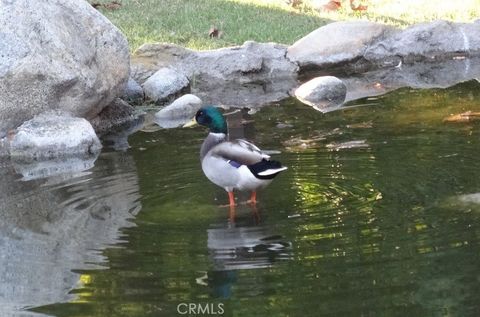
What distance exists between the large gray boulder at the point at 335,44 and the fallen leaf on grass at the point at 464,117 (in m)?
3.96

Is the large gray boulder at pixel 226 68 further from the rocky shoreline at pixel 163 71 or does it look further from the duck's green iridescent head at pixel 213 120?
the duck's green iridescent head at pixel 213 120

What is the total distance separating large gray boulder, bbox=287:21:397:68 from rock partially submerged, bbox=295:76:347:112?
1742 mm

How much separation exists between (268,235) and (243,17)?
10180mm

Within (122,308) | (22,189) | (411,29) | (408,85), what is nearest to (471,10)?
(411,29)

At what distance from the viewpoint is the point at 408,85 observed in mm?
12586

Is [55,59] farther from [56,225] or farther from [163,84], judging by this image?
[56,225]

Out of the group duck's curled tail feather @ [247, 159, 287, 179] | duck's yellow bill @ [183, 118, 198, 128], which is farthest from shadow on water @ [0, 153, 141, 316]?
duck's yellow bill @ [183, 118, 198, 128]

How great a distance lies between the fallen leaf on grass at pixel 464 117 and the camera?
9891 mm

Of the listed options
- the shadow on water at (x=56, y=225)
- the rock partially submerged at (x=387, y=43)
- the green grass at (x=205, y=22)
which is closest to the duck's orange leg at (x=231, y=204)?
the shadow on water at (x=56, y=225)

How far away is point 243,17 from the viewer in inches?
635

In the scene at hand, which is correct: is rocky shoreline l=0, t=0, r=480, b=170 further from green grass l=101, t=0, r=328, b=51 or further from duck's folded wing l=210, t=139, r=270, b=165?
duck's folded wing l=210, t=139, r=270, b=165

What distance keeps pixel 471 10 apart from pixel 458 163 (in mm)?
8938

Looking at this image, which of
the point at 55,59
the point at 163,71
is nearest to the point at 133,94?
the point at 163,71

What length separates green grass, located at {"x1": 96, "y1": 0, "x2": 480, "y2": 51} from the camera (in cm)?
1487
